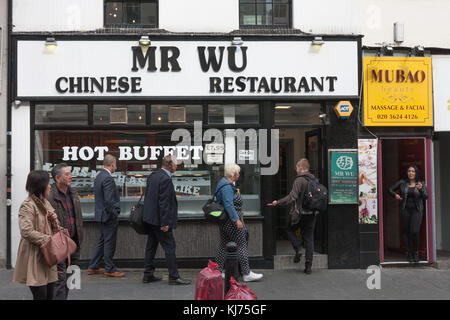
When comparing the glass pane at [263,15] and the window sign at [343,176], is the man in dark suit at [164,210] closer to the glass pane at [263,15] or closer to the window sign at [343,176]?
the window sign at [343,176]

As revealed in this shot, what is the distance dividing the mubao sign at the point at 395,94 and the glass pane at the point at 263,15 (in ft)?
6.40

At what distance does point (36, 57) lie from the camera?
9352mm

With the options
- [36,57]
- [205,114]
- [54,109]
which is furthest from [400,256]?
[36,57]

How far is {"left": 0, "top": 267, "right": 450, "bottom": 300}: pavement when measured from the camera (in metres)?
7.59

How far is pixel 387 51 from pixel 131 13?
4.78m

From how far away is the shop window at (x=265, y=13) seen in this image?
991 cm

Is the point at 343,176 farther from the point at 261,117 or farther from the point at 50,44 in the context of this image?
the point at 50,44

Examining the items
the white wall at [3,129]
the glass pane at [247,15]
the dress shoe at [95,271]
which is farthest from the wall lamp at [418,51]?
the white wall at [3,129]

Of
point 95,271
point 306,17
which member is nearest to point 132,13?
point 306,17

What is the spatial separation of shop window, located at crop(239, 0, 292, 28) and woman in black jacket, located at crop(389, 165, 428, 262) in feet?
12.1

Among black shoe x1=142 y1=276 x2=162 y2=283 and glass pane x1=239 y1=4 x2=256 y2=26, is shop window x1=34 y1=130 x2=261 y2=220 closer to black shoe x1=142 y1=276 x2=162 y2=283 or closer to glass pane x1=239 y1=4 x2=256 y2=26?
black shoe x1=142 y1=276 x2=162 y2=283
